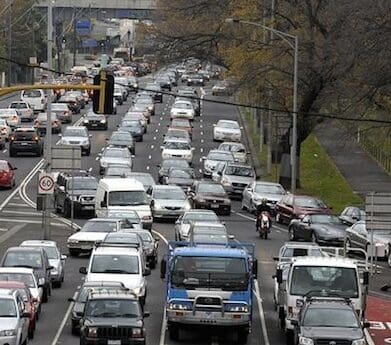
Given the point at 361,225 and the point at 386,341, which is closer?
the point at 386,341

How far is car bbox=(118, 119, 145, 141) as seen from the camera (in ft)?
287

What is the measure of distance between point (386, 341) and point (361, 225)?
17.4 meters

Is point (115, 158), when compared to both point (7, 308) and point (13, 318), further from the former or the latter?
point (13, 318)

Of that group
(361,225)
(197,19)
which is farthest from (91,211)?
(197,19)

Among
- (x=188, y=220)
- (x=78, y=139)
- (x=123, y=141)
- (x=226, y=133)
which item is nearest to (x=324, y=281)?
(x=188, y=220)

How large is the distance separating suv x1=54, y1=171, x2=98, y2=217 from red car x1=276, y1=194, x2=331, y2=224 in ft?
24.2

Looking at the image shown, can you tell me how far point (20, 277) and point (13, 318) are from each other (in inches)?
222

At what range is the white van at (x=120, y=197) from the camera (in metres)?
54.1

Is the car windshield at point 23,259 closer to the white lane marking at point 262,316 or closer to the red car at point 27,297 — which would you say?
the red car at point 27,297

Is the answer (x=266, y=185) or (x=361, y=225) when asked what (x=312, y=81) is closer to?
(x=266, y=185)

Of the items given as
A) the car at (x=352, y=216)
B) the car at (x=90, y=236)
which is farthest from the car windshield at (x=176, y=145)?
the car at (x=90, y=236)

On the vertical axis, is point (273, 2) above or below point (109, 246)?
above

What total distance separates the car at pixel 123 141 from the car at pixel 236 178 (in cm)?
1172

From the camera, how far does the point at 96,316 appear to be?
2970 centimetres
